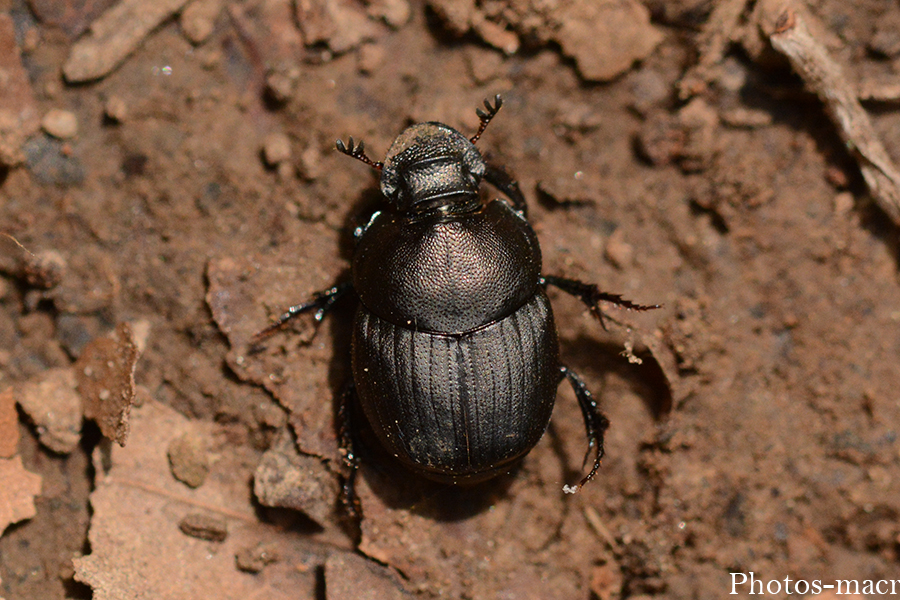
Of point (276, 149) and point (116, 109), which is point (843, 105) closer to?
point (276, 149)

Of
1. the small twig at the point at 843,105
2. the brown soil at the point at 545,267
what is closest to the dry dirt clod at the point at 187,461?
the brown soil at the point at 545,267

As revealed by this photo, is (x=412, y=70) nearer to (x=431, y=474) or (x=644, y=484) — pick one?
(x=431, y=474)

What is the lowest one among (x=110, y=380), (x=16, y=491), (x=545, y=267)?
(x=16, y=491)

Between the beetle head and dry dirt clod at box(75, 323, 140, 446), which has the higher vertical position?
the beetle head

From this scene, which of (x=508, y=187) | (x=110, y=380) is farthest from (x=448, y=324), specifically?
(x=110, y=380)

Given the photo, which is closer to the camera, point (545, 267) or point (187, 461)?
point (187, 461)

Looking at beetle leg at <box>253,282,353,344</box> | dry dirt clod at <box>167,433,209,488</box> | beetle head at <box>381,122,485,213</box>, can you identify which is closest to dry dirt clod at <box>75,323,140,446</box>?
dry dirt clod at <box>167,433,209,488</box>

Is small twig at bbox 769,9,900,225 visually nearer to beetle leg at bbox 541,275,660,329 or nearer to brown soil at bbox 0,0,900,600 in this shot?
brown soil at bbox 0,0,900,600

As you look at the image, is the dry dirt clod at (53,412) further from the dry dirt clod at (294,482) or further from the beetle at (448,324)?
the beetle at (448,324)
